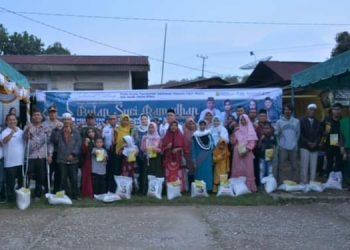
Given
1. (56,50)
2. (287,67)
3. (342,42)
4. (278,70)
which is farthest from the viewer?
(56,50)

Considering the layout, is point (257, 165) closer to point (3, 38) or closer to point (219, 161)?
point (219, 161)

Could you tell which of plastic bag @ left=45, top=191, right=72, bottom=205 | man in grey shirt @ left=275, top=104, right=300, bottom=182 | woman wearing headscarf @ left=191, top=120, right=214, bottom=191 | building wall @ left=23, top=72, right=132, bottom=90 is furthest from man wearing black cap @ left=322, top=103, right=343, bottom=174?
building wall @ left=23, top=72, right=132, bottom=90

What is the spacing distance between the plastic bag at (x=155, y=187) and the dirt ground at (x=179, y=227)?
33.1 inches

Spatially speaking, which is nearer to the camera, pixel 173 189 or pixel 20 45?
pixel 173 189

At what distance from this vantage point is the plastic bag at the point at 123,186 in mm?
10273

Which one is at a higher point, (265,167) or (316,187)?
(265,167)

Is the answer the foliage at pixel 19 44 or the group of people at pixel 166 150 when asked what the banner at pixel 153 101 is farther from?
the foliage at pixel 19 44

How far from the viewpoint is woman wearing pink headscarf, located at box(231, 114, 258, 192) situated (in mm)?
10883

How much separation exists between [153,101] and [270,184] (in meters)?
3.88

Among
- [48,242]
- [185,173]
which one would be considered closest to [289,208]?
[185,173]

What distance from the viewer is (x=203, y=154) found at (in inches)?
433

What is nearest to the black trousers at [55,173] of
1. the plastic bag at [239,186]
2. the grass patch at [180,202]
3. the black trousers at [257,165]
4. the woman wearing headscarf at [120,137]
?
the grass patch at [180,202]

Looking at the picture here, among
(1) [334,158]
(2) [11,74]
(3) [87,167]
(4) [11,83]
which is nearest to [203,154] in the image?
(3) [87,167]

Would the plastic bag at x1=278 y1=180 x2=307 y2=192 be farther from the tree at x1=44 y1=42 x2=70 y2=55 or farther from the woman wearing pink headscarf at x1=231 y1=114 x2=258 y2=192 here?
the tree at x1=44 y1=42 x2=70 y2=55
